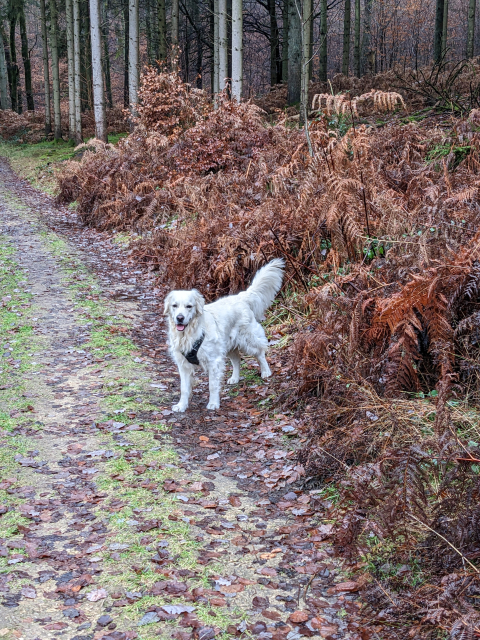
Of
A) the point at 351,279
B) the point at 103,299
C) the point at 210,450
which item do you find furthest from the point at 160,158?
the point at 210,450

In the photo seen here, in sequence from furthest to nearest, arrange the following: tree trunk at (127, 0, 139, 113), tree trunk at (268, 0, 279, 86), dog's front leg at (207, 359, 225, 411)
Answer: tree trunk at (268, 0, 279, 86)
tree trunk at (127, 0, 139, 113)
dog's front leg at (207, 359, 225, 411)

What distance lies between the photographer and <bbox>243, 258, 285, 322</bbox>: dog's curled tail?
7.23 metres

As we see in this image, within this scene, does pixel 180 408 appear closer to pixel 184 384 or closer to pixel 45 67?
pixel 184 384

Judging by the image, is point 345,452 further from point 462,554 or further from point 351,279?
point 351,279

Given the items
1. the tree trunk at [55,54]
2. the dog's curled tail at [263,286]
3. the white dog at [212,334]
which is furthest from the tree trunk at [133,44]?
the white dog at [212,334]

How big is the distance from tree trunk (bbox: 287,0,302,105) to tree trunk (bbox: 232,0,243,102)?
163 inches

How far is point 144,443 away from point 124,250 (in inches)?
328

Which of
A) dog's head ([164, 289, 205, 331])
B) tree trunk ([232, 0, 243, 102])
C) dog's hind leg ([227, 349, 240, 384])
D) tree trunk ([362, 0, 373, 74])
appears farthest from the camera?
tree trunk ([362, 0, 373, 74])

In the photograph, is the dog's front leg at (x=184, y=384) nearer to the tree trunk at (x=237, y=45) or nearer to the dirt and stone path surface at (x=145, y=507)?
the dirt and stone path surface at (x=145, y=507)

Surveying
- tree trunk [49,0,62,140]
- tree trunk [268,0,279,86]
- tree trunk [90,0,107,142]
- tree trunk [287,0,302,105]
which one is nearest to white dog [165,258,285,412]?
tree trunk [287,0,302,105]

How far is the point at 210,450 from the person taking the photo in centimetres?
554

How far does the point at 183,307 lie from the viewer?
6160 mm

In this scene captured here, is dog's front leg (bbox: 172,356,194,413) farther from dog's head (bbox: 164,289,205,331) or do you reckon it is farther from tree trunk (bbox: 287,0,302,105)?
tree trunk (bbox: 287,0,302,105)

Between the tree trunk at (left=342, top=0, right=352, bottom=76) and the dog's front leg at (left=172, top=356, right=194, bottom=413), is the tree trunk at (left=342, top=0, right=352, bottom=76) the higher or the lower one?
the higher one
